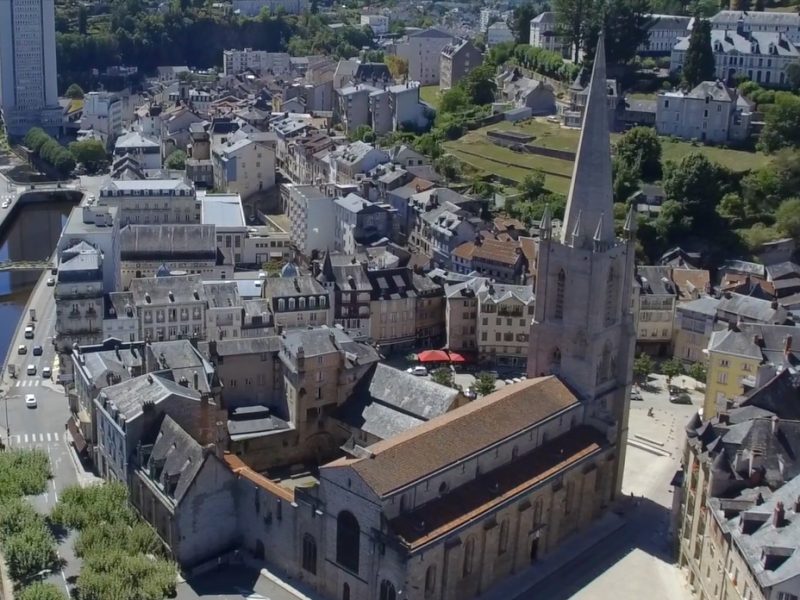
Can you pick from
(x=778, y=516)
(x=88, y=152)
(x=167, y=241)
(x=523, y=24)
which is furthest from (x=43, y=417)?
(x=523, y=24)

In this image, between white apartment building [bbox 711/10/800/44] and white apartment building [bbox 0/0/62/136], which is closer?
white apartment building [bbox 711/10/800/44]

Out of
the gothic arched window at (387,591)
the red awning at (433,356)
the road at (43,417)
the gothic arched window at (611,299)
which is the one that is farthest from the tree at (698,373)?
the road at (43,417)

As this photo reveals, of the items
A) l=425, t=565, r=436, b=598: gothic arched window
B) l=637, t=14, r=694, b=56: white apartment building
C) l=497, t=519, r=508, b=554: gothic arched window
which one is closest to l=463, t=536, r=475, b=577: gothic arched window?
l=497, t=519, r=508, b=554: gothic arched window

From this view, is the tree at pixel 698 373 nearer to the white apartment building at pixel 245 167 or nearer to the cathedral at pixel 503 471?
the cathedral at pixel 503 471

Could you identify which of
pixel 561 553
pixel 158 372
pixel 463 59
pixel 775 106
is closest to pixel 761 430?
pixel 561 553

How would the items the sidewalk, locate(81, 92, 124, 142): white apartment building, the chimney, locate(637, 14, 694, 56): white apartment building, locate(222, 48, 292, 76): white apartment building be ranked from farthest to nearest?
locate(222, 48, 292, 76): white apartment building
locate(81, 92, 124, 142): white apartment building
locate(637, 14, 694, 56): white apartment building
the sidewalk
the chimney

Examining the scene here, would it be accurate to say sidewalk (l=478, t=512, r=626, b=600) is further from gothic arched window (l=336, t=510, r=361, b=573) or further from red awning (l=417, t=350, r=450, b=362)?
red awning (l=417, t=350, r=450, b=362)

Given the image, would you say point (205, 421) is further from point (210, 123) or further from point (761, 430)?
point (210, 123)
